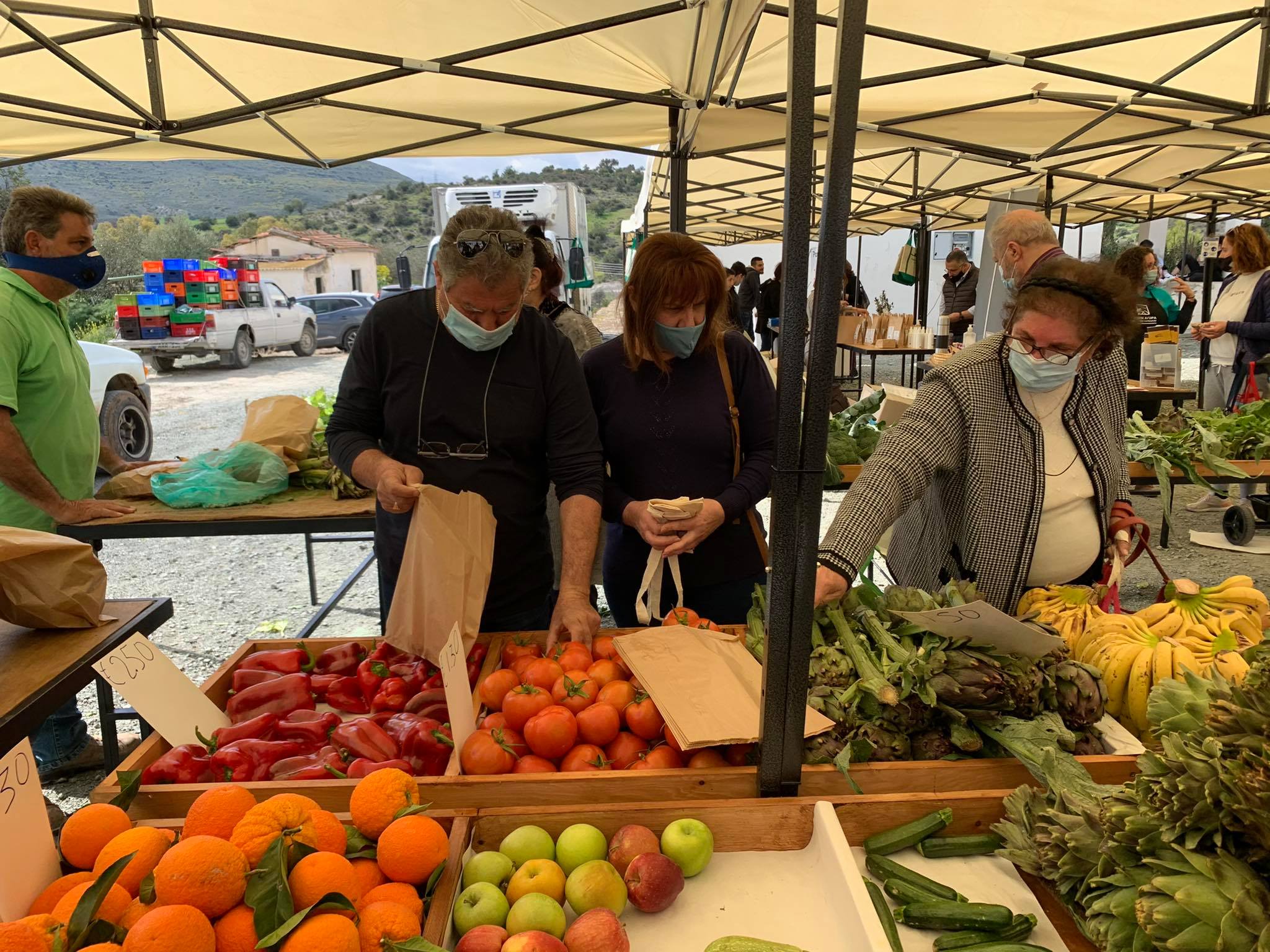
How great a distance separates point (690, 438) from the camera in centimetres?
257

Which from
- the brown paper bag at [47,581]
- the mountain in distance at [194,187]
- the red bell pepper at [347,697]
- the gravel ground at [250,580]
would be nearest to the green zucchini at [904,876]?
the red bell pepper at [347,697]

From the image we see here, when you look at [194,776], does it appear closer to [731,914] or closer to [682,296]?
[731,914]

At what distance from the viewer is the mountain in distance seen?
2356 inches

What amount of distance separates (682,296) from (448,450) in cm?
79

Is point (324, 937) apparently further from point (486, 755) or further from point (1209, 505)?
point (1209, 505)

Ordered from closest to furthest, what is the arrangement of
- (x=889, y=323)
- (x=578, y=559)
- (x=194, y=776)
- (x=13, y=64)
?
(x=194, y=776), (x=578, y=559), (x=13, y=64), (x=889, y=323)

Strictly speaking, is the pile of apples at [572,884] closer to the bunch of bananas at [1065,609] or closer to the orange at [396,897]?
the orange at [396,897]

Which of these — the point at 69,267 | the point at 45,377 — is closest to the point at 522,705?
the point at 45,377

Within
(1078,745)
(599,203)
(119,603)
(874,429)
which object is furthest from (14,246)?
(599,203)

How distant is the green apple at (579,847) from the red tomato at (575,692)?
38cm

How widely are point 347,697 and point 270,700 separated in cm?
17

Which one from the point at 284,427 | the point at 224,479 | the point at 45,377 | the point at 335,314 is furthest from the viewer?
the point at 335,314

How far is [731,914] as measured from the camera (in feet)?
4.25

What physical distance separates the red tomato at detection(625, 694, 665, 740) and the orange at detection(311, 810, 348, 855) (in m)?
0.64
